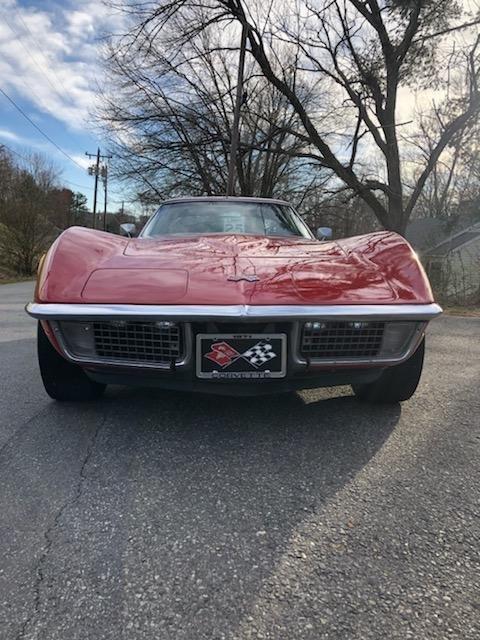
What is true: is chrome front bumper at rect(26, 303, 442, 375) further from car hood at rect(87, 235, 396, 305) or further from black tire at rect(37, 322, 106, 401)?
black tire at rect(37, 322, 106, 401)

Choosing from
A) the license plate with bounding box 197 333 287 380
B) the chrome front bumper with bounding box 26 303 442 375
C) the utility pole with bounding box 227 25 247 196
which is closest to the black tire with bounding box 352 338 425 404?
the chrome front bumper with bounding box 26 303 442 375

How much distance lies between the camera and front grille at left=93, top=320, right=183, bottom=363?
79.6 inches

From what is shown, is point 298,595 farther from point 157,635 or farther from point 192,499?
point 192,499

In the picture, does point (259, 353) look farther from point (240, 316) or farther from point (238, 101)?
point (238, 101)

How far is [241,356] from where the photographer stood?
2.00m

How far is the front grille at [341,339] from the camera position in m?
2.05

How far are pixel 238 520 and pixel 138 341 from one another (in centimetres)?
89

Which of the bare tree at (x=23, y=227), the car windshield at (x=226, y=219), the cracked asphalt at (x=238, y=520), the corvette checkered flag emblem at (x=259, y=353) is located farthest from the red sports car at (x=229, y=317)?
the bare tree at (x=23, y=227)

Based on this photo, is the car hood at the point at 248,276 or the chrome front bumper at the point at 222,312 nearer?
the chrome front bumper at the point at 222,312

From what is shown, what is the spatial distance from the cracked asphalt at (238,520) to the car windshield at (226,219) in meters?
1.46

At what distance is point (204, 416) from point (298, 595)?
1.31 m

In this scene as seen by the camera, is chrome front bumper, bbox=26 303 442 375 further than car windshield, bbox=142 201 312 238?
No

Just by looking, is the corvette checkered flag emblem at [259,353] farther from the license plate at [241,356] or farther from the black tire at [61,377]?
the black tire at [61,377]

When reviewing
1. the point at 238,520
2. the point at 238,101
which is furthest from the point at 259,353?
the point at 238,101
